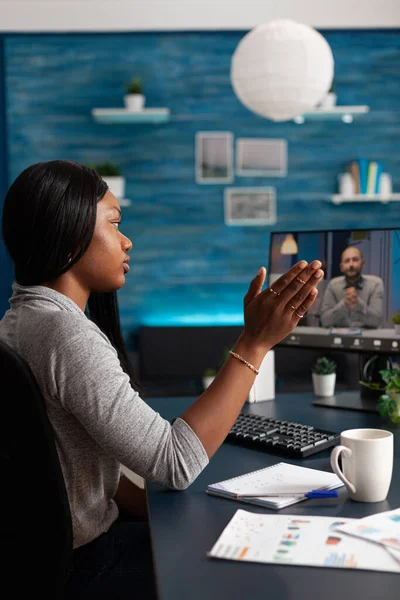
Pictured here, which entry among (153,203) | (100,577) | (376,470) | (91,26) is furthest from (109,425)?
(91,26)

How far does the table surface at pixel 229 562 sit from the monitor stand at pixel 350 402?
0.27 m

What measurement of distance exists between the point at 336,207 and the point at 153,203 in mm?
1226

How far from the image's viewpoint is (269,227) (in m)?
4.90

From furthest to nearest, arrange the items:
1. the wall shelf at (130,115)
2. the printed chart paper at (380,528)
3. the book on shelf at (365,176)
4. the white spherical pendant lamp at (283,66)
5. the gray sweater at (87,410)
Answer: the book on shelf at (365,176) → the wall shelf at (130,115) → the white spherical pendant lamp at (283,66) → the gray sweater at (87,410) → the printed chart paper at (380,528)

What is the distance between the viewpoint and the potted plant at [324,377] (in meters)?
2.11

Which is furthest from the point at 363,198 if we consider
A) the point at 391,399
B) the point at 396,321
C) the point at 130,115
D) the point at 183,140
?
the point at 391,399

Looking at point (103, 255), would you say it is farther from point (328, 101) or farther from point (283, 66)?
point (328, 101)

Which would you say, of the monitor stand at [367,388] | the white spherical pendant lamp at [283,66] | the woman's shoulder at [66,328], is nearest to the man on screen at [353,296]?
the monitor stand at [367,388]

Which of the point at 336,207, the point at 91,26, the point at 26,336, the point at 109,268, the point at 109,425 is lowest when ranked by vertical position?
the point at 109,425

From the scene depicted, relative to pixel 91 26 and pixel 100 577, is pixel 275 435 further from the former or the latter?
pixel 91 26

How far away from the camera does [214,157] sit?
15.8 feet

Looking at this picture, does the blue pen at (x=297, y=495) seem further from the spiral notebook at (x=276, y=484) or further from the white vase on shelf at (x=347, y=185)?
the white vase on shelf at (x=347, y=185)

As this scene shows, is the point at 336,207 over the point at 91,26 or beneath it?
beneath

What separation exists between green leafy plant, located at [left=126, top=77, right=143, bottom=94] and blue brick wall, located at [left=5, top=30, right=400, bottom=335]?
91mm
